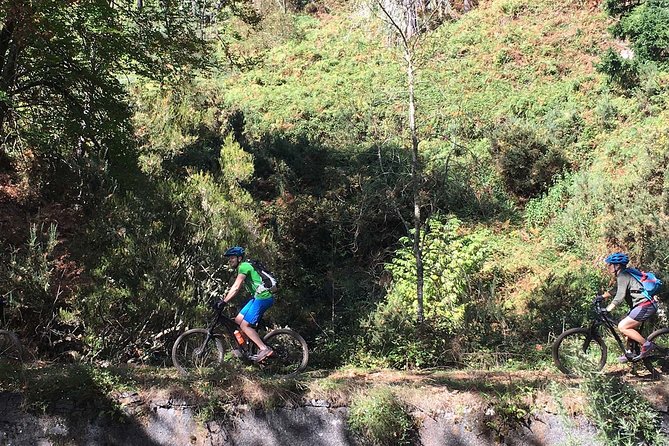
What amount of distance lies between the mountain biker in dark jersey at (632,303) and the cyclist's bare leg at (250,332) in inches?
162

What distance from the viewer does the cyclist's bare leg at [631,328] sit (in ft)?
20.0

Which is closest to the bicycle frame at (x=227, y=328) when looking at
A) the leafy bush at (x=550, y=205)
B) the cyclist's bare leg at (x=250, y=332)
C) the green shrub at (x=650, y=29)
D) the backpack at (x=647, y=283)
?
the cyclist's bare leg at (x=250, y=332)

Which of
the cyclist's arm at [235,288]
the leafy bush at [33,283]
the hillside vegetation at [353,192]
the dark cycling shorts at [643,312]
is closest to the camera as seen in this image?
the dark cycling shorts at [643,312]

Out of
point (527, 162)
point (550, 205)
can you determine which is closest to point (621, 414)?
point (550, 205)

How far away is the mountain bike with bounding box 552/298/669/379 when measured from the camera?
6172 millimetres

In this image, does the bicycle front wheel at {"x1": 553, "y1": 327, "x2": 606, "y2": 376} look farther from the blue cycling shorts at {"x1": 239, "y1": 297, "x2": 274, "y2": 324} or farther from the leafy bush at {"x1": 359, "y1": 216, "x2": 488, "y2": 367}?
the blue cycling shorts at {"x1": 239, "y1": 297, "x2": 274, "y2": 324}

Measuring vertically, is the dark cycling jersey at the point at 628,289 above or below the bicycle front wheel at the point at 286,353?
below

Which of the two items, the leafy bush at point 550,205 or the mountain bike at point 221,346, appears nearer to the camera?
the mountain bike at point 221,346

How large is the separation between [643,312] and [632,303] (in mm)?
172

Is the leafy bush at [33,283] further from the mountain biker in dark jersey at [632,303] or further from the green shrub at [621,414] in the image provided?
the mountain biker in dark jersey at [632,303]

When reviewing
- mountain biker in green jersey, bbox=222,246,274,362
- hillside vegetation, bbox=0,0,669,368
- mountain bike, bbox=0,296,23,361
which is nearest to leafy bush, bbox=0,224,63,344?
hillside vegetation, bbox=0,0,669,368

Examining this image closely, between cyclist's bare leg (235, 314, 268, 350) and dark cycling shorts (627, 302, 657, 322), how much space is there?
14.3ft

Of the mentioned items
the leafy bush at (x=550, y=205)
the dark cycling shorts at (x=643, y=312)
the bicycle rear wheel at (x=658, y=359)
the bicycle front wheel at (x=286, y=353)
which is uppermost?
the bicycle front wheel at (x=286, y=353)

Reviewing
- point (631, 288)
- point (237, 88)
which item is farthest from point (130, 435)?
point (237, 88)
